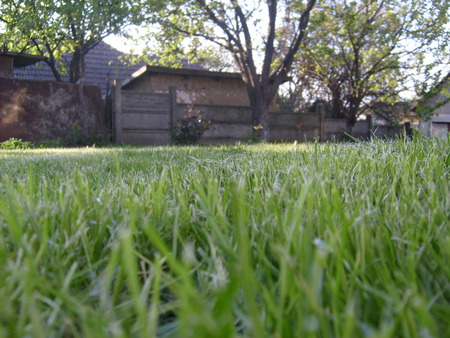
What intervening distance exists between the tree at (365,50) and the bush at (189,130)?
21.1 ft

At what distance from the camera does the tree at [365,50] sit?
16.7m

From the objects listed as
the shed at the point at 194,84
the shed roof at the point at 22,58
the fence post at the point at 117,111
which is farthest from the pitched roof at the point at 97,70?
the fence post at the point at 117,111

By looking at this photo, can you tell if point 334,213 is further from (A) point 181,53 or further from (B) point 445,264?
(A) point 181,53

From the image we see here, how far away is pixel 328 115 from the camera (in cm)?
1964

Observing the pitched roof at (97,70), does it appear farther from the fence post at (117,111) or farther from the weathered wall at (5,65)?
the fence post at (117,111)

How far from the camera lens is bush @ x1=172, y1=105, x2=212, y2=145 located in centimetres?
1175

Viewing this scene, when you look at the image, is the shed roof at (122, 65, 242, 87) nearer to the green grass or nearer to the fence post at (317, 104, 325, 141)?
the fence post at (317, 104, 325, 141)

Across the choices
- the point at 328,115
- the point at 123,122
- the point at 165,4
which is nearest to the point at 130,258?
the point at 123,122

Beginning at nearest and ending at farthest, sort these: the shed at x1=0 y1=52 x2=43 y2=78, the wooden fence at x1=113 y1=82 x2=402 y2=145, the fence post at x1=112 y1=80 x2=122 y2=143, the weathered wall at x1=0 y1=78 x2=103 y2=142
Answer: the weathered wall at x1=0 y1=78 x2=103 y2=142 < the fence post at x1=112 y1=80 x2=122 y2=143 < the wooden fence at x1=113 y1=82 x2=402 y2=145 < the shed at x1=0 y1=52 x2=43 y2=78

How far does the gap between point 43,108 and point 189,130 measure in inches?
162

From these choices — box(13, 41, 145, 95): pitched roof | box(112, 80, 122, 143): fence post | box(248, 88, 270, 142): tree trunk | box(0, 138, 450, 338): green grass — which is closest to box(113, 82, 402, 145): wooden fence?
box(112, 80, 122, 143): fence post

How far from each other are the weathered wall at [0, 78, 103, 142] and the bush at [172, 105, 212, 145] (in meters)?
2.48

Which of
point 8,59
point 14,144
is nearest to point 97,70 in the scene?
point 8,59

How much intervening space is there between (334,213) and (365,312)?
413mm
